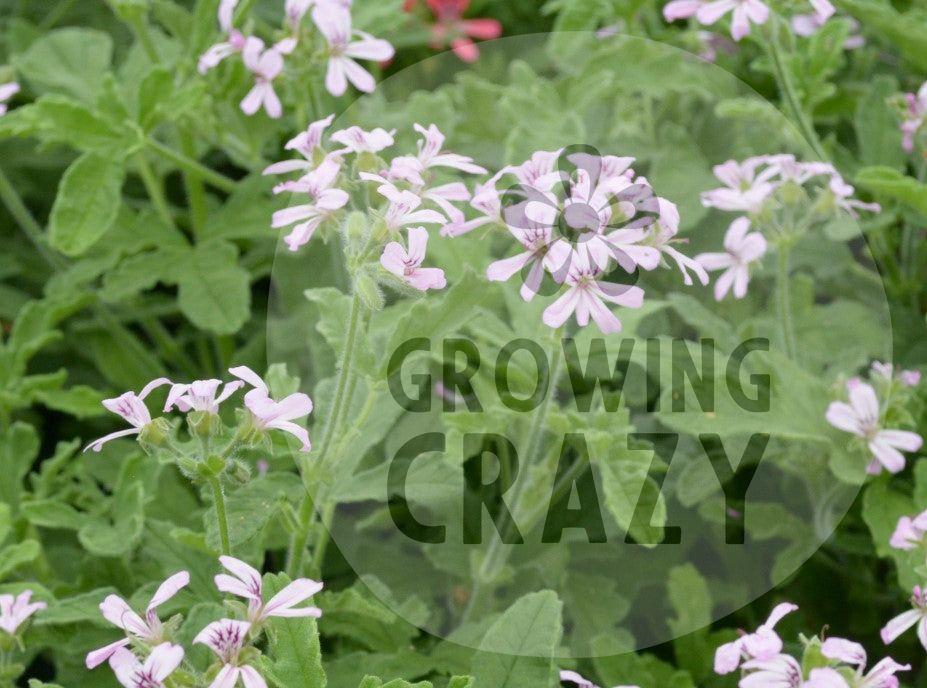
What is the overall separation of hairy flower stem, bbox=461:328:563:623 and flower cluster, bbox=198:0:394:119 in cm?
64

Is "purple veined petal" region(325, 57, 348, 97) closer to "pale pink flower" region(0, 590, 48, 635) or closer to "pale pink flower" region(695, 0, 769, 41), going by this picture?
"pale pink flower" region(695, 0, 769, 41)

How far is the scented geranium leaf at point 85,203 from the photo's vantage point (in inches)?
86.7

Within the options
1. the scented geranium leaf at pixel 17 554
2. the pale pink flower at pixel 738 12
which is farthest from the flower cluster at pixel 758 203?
the scented geranium leaf at pixel 17 554

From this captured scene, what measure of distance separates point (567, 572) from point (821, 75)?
116cm

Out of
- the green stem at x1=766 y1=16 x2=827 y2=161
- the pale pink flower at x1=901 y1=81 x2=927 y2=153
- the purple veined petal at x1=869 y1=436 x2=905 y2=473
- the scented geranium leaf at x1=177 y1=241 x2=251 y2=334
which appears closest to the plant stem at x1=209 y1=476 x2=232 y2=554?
the scented geranium leaf at x1=177 y1=241 x2=251 y2=334

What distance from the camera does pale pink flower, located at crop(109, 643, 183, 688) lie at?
1.26m

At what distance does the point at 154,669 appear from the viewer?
1.26 meters

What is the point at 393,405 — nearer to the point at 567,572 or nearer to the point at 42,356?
the point at 567,572

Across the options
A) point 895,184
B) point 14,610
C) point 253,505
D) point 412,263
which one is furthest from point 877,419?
point 14,610

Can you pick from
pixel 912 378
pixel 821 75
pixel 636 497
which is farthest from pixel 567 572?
pixel 821 75

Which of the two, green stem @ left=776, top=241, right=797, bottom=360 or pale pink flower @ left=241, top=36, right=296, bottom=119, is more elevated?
pale pink flower @ left=241, top=36, right=296, bottom=119

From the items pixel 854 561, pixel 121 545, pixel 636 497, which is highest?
pixel 636 497

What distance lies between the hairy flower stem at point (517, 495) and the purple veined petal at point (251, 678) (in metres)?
0.69

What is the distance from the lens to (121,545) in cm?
190
